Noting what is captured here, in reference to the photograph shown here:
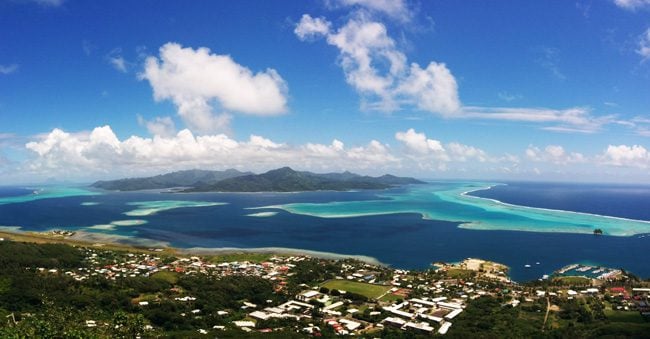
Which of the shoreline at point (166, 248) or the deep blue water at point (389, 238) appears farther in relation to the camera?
the shoreline at point (166, 248)

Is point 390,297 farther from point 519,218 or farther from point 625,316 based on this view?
point 519,218

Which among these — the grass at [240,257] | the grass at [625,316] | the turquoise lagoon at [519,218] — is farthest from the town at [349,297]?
the turquoise lagoon at [519,218]

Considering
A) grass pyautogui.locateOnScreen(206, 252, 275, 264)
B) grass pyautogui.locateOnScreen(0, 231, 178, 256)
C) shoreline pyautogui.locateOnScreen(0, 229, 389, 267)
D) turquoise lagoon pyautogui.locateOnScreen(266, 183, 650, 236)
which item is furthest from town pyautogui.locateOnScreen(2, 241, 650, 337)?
turquoise lagoon pyautogui.locateOnScreen(266, 183, 650, 236)

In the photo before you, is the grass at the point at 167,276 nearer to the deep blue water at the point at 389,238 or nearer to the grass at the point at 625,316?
the deep blue water at the point at 389,238

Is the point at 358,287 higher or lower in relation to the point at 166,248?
lower

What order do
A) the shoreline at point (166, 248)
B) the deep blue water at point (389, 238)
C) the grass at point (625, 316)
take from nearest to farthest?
the grass at point (625, 316) < the deep blue water at point (389, 238) < the shoreline at point (166, 248)

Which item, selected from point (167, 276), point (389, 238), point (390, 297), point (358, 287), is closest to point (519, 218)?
point (389, 238)

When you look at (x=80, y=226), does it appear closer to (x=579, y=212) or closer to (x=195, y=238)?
→ (x=195, y=238)
